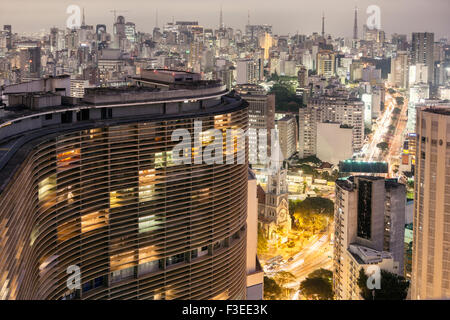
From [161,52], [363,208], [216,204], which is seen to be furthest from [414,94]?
[216,204]

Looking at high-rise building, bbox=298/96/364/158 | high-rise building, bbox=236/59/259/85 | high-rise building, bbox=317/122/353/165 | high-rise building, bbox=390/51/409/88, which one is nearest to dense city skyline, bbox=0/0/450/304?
high-rise building, bbox=317/122/353/165

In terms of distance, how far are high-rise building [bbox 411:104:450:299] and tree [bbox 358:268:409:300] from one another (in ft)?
0.65

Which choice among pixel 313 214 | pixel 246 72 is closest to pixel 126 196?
pixel 313 214

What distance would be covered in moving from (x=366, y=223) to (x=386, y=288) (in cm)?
119

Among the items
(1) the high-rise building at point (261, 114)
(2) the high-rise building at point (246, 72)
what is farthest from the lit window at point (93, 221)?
(2) the high-rise building at point (246, 72)

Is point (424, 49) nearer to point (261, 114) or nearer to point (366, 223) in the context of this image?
point (261, 114)

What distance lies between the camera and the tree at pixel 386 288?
239 inches

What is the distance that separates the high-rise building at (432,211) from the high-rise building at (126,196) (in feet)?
8.67

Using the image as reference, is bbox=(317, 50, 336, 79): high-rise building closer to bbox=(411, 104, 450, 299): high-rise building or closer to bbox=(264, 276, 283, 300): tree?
bbox=(264, 276, 283, 300): tree

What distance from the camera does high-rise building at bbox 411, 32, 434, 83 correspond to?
23.7m
